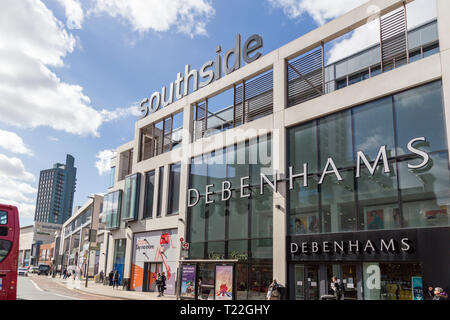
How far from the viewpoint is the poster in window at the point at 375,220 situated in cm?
1836

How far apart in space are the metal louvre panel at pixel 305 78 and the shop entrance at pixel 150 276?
17.8 m

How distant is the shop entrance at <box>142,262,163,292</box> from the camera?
3319 centimetres

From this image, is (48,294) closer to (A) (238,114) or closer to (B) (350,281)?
(A) (238,114)

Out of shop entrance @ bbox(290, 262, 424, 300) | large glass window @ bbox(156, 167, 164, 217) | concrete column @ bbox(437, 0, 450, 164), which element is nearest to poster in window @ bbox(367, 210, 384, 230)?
shop entrance @ bbox(290, 262, 424, 300)

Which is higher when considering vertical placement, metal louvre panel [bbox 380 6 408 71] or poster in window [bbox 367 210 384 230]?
metal louvre panel [bbox 380 6 408 71]

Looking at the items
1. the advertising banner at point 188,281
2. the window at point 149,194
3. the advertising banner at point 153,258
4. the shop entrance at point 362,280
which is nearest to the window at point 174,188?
the advertising banner at point 153,258

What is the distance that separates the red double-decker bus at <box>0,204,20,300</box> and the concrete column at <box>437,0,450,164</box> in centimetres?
1715

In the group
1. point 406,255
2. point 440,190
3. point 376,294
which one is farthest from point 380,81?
point 376,294

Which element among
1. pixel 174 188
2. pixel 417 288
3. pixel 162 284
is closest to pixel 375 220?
pixel 417 288

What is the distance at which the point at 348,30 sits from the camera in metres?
22.3

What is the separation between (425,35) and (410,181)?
10497mm

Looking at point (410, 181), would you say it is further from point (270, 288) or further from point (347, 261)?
point (270, 288)

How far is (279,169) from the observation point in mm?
23297

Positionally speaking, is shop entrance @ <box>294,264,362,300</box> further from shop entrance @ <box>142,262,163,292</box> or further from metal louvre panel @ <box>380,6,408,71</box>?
shop entrance @ <box>142,262,163,292</box>
